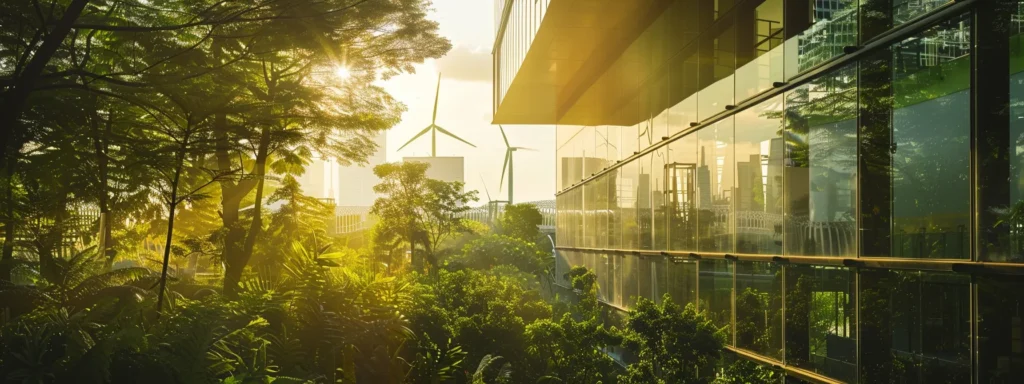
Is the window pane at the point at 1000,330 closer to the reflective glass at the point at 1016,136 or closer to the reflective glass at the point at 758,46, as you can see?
the reflective glass at the point at 1016,136

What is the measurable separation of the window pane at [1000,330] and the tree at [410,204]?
40.9 m

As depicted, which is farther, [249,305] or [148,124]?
[148,124]

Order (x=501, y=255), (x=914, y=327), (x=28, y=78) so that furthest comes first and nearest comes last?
(x=501, y=255)
(x=914, y=327)
(x=28, y=78)

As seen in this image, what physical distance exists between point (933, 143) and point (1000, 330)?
5.79ft

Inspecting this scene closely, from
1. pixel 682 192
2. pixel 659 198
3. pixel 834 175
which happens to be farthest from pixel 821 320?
pixel 659 198

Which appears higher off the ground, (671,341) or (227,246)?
(227,246)

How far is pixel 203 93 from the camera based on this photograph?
433 inches

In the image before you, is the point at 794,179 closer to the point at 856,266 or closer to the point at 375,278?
the point at 856,266

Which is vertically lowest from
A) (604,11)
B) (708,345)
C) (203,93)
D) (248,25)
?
(708,345)

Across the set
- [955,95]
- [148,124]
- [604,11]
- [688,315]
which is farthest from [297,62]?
[955,95]

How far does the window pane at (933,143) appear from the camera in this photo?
324 inches

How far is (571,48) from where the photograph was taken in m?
23.6

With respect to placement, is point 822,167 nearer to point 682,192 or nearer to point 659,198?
point 682,192

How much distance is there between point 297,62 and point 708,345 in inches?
359
